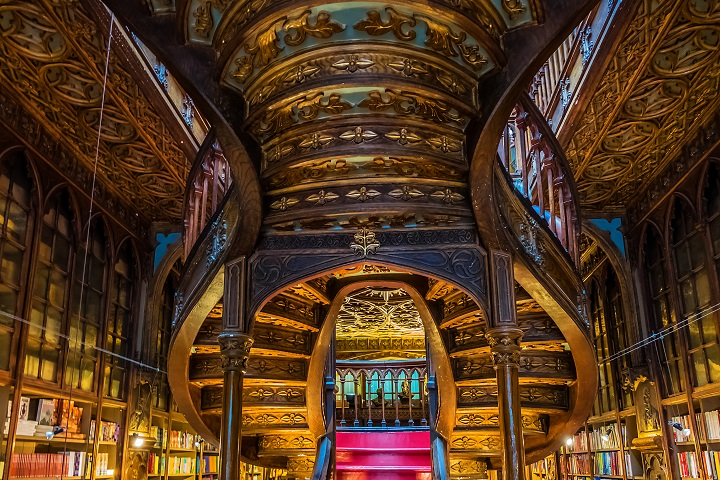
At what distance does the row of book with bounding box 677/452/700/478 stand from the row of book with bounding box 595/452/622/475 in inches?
43.5

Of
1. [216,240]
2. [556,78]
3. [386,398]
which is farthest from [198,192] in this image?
[386,398]

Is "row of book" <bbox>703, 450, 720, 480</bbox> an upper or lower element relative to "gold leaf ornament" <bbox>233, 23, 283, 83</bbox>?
lower

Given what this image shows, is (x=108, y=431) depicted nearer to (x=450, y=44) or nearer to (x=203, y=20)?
(x=203, y=20)

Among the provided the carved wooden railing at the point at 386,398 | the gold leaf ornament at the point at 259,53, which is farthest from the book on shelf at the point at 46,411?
the carved wooden railing at the point at 386,398

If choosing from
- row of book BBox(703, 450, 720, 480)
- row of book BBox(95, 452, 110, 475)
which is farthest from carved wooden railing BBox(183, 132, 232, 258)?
row of book BBox(703, 450, 720, 480)

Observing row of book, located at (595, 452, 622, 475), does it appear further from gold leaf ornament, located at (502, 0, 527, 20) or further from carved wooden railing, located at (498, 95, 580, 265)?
gold leaf ornament, located at (502, 0, 527, 20)

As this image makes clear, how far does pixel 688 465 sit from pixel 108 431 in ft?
18.8

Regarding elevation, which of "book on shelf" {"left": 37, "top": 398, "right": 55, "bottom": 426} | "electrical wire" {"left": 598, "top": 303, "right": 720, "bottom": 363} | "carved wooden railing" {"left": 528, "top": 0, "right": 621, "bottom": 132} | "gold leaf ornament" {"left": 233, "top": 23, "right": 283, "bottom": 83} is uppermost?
"carved wooden railing" {"left": 528, "top": 0, "right": 621, "bottom": 132}

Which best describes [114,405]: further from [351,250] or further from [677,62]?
[677,62]

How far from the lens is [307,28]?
10.3 ft

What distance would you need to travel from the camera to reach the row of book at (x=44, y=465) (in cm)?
494

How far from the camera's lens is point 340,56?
10.8 feet

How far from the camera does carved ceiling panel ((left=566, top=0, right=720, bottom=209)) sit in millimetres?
4523

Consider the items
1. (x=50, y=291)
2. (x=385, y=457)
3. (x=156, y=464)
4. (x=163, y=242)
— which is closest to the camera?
(x=50, y=291)
